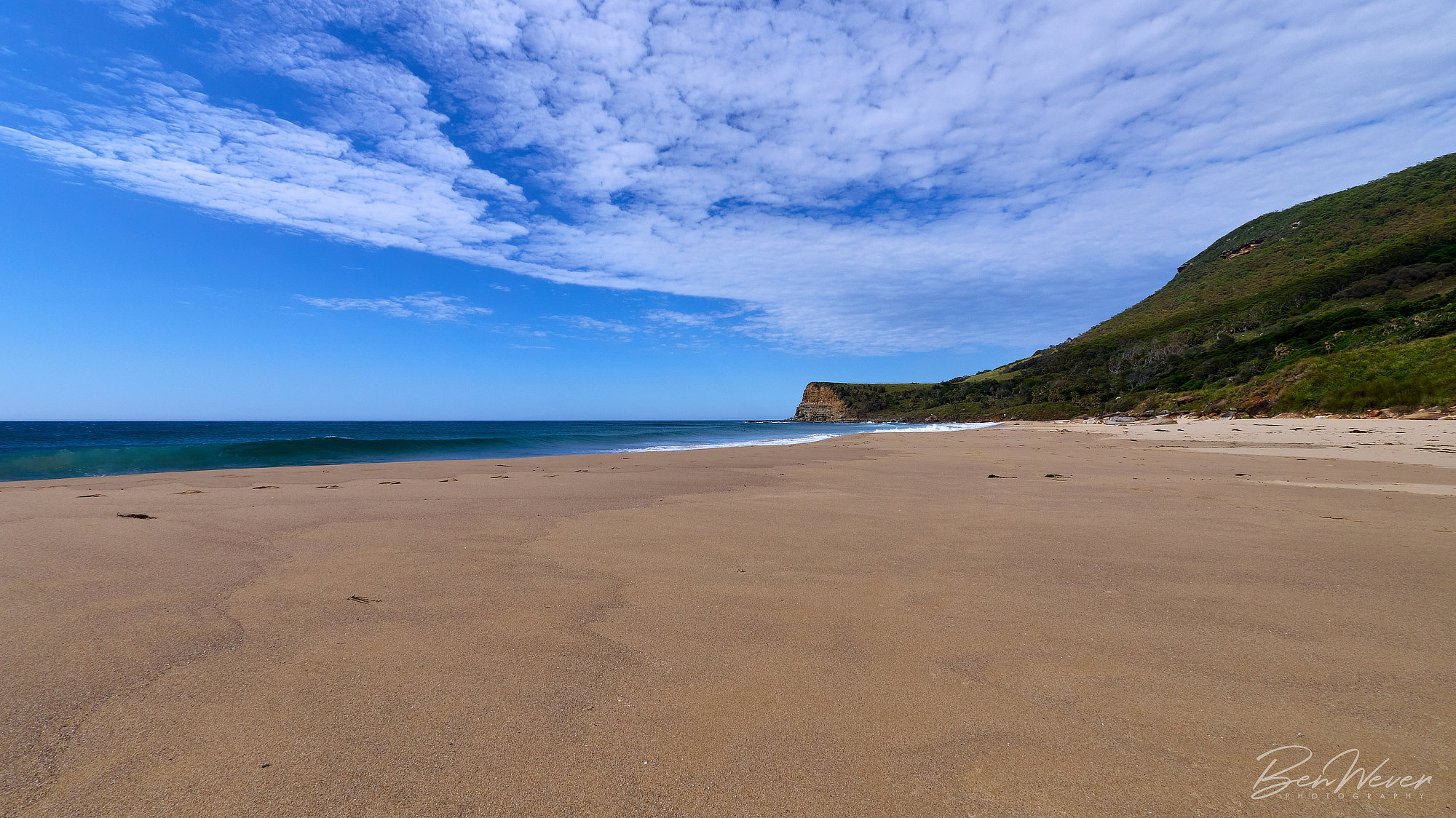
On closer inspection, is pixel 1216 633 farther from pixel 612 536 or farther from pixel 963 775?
pixel 612 536

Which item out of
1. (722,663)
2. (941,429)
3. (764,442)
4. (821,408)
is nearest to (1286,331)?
(941,429)

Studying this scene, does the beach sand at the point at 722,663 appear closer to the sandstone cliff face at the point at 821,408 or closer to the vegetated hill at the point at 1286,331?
the vegetated hill at the point at 1286,331

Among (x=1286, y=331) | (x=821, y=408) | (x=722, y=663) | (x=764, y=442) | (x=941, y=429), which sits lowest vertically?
(x=722, y=663)

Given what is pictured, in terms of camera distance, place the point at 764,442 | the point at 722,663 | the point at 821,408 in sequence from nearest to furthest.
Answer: the point at 722,663
the point at 764,442
the point at 821,408

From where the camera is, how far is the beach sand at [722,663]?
1.46 metres

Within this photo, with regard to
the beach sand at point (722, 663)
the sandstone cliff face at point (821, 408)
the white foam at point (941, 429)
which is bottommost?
the beach sand at point (722, 663)

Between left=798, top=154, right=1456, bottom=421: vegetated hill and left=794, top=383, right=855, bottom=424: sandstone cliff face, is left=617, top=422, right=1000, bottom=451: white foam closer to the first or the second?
left=798, top=154, right=1456, bottom=421: vegetated hill

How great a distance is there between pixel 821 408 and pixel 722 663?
9632cm

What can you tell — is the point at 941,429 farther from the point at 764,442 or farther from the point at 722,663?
the point at 722,663

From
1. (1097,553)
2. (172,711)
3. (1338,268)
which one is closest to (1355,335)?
(1338,268)

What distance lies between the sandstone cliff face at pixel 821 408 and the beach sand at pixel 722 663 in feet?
293

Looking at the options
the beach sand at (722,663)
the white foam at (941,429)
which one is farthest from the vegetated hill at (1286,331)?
the beach sand at (722,663)

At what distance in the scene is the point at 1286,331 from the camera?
33.3m

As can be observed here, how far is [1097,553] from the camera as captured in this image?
375cm
